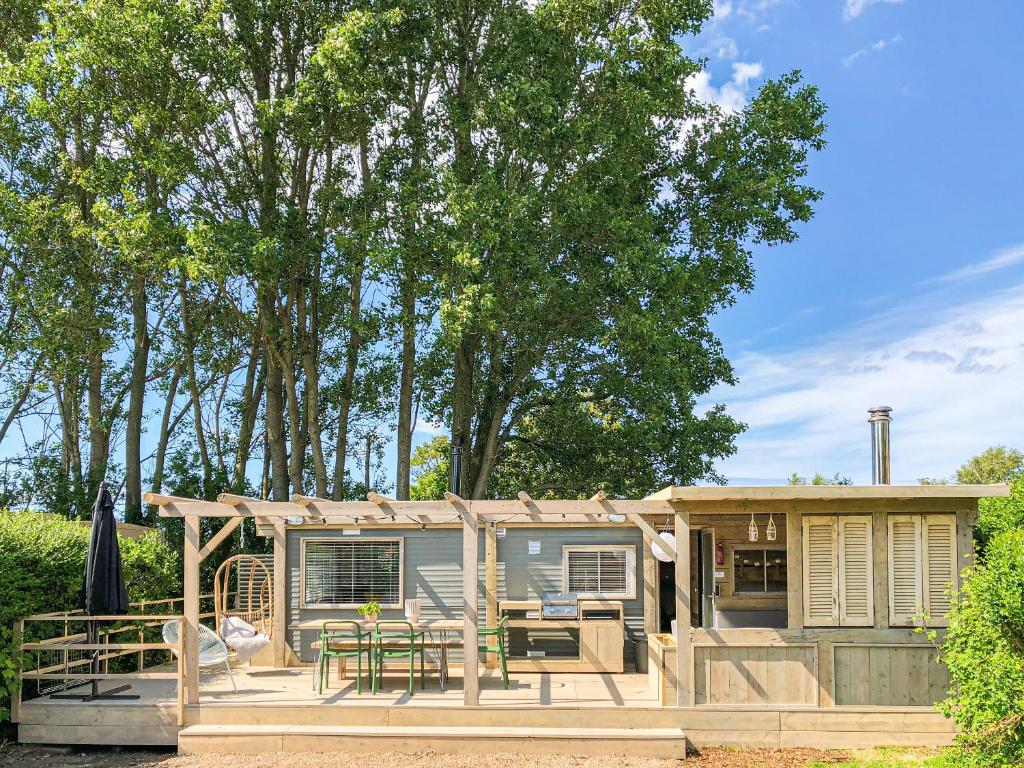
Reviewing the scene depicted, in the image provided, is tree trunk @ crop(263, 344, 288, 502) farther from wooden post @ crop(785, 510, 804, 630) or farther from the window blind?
wooden post @ crop(785, 510, 804, 630)

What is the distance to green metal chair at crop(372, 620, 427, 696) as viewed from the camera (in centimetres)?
1011

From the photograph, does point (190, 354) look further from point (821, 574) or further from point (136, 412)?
point (821, 574)

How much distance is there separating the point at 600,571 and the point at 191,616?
16.8 ft

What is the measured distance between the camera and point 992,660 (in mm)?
7797

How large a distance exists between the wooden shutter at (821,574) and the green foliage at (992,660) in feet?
3.52

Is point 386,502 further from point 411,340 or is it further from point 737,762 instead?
point 411,340

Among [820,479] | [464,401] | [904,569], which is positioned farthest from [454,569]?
[820,479]

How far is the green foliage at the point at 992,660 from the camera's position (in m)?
7.67

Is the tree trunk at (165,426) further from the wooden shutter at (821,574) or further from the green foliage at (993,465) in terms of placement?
the green foliage at (993,465)

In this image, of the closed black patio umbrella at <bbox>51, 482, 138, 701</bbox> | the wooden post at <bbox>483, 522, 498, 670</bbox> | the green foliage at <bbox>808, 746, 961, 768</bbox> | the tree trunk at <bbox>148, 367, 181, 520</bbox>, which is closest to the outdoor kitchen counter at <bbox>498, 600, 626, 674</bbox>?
the wooden post at <bbox>483, 522, 498, 670</bbox>

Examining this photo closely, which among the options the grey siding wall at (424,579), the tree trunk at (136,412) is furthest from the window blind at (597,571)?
the tree trunk at (136,412)

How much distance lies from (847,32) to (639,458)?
8634 millimetres

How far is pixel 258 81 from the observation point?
1834 centimetres

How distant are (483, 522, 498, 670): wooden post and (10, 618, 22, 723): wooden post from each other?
17.5 feet
